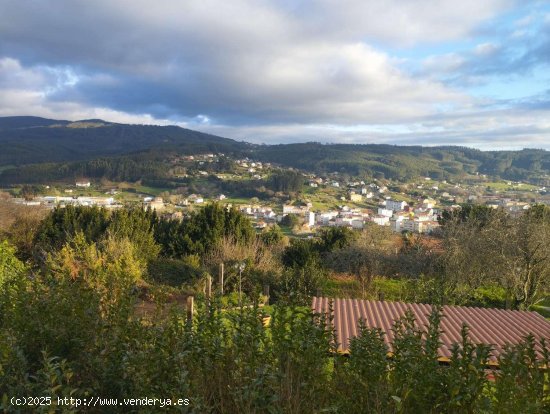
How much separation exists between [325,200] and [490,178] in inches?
2428

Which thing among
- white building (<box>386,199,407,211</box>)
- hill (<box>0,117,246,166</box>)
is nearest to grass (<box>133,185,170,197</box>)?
hill (<box>0,117,246,166</box>)

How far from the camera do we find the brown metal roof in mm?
5941

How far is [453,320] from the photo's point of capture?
6793 millimetres

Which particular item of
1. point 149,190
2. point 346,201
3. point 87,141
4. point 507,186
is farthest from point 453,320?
→ point 87,141

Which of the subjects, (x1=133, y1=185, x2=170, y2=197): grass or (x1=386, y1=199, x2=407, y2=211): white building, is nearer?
(x1=133, y1=185, x2=170, y2=197): grass

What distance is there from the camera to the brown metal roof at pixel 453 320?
5.94 m

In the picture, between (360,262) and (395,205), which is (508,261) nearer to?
(360,262)

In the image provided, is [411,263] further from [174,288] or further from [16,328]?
[16,328]

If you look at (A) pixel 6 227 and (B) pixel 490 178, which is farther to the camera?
(B) pixel 490 178

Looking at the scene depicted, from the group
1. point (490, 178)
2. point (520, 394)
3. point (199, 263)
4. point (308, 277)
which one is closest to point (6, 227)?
point (199, 263)

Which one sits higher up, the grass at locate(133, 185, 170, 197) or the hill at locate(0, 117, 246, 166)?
the hill at locate(0, 117, 246, 166)

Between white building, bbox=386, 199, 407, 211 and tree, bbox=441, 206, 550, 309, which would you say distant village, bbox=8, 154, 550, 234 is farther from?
tree, bbox=441, 206, 550, 309

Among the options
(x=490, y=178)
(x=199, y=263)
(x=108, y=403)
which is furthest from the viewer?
(x=490, y=178)

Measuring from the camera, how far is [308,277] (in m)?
13.5
